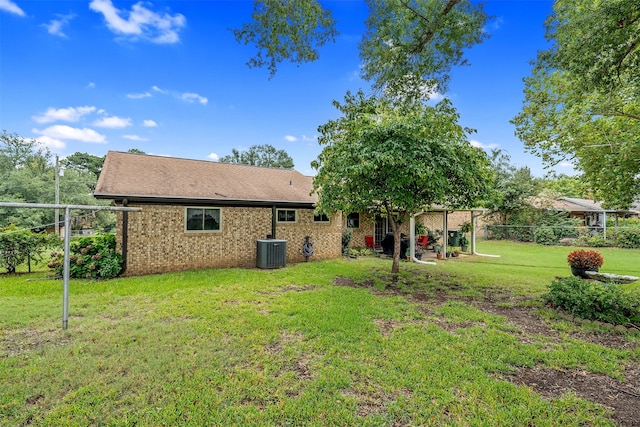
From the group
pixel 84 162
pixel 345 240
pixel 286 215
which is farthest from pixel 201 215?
pixel 84 162

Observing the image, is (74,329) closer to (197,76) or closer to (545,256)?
(197,76)

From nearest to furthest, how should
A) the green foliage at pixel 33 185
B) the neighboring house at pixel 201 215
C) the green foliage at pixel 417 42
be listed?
1. the green foliage at pixel 417 42
2. the neighboring house at pixel 201 215
3. the green foliage at pixel 33 185

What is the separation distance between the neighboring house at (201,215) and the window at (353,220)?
7.06 ft

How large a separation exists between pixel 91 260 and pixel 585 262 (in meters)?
14.2

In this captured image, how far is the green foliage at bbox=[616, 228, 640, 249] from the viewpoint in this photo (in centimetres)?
1653

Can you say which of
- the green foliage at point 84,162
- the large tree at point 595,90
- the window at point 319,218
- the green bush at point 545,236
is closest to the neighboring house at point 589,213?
the green bush at point 545,236

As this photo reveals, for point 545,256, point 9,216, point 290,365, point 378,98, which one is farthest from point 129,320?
point 9,216

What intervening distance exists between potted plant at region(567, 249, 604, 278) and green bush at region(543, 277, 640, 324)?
3461 mm

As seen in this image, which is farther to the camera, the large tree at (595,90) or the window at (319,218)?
the window at (319,218)

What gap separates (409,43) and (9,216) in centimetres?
2574

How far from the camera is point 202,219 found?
9.75 meters

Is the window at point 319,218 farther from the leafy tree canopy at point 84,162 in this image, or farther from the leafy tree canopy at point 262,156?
the leafy tree canopy at point 84,162

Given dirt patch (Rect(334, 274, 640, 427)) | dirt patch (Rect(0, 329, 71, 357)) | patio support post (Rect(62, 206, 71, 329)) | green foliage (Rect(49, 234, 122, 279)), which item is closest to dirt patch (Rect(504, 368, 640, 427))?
dirt patch (Rect(334, 274, 640, 427))

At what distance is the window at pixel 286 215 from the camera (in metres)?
11.4
